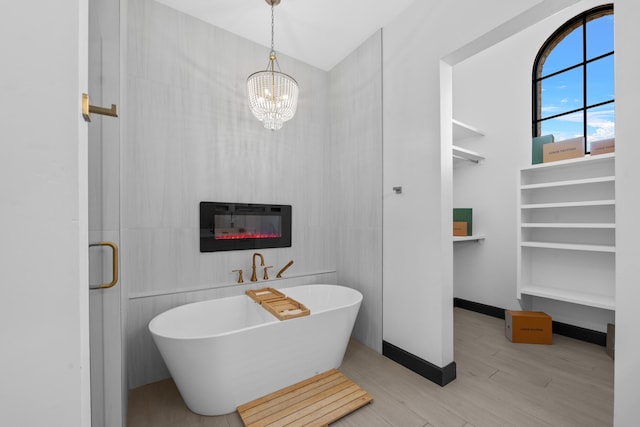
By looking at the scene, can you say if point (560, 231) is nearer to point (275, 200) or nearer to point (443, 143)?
point (443, 143)

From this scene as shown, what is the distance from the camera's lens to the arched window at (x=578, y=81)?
2539mm

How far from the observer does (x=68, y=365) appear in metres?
0.48

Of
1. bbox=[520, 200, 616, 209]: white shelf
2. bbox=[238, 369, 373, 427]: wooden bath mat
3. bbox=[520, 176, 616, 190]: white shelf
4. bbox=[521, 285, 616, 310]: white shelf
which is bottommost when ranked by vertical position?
bbox=[238, 369, 373, 427]: wooden bath mat

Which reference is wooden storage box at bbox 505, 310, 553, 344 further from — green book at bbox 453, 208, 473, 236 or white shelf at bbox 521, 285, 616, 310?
green book at bbox 453, 208, 473, 236

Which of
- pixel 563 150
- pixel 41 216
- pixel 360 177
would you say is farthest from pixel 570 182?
pixel 41 216

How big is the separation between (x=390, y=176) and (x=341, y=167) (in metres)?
0.68

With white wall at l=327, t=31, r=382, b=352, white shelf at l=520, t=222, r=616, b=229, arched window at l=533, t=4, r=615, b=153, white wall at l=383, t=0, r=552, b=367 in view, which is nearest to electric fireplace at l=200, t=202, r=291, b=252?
white wall at l=327, t=31, r=382, b=352

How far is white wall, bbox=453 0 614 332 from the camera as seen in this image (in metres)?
2.92

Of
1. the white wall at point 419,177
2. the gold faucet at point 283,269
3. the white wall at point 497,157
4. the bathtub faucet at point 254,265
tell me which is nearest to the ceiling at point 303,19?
the white wall at point 419,177

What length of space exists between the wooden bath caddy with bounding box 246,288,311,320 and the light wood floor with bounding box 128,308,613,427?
2.06ft

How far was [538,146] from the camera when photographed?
2693 mm

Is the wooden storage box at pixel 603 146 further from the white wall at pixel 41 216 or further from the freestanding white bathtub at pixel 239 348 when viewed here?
the white wall at pixel 41 216

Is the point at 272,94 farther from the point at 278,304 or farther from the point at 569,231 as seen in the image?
the point at 569,231

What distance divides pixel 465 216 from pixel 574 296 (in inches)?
47.1
